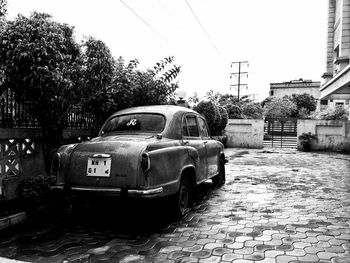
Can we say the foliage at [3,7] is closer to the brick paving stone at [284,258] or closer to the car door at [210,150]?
the car door at [210,150]

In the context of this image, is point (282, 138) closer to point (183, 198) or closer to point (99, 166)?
point (183, 198)

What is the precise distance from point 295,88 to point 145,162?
6990cm

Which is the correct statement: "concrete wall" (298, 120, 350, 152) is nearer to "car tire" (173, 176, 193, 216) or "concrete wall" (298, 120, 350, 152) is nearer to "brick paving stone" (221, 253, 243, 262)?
"car tire" (173, 176, 193, 216)

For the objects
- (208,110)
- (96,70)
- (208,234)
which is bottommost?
(208,234)

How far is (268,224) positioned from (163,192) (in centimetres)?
166

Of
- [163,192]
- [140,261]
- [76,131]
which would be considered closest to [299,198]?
[163,192]

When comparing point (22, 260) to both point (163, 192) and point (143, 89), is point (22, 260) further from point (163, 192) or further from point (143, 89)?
point (143, 89)

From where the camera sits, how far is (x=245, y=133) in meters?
20.7

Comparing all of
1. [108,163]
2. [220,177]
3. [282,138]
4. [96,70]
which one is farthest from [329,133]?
[108,163]

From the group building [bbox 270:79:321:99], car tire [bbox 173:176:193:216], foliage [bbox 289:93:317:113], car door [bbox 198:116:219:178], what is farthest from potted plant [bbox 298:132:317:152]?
building [bbox 270:79:321:99]

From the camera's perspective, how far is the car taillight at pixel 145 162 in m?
3.96

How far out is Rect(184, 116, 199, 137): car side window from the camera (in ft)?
18.3

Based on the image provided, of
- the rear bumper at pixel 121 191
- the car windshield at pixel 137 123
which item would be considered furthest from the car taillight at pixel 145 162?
the car windshield at pixel 137 123

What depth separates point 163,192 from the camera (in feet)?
13.5
